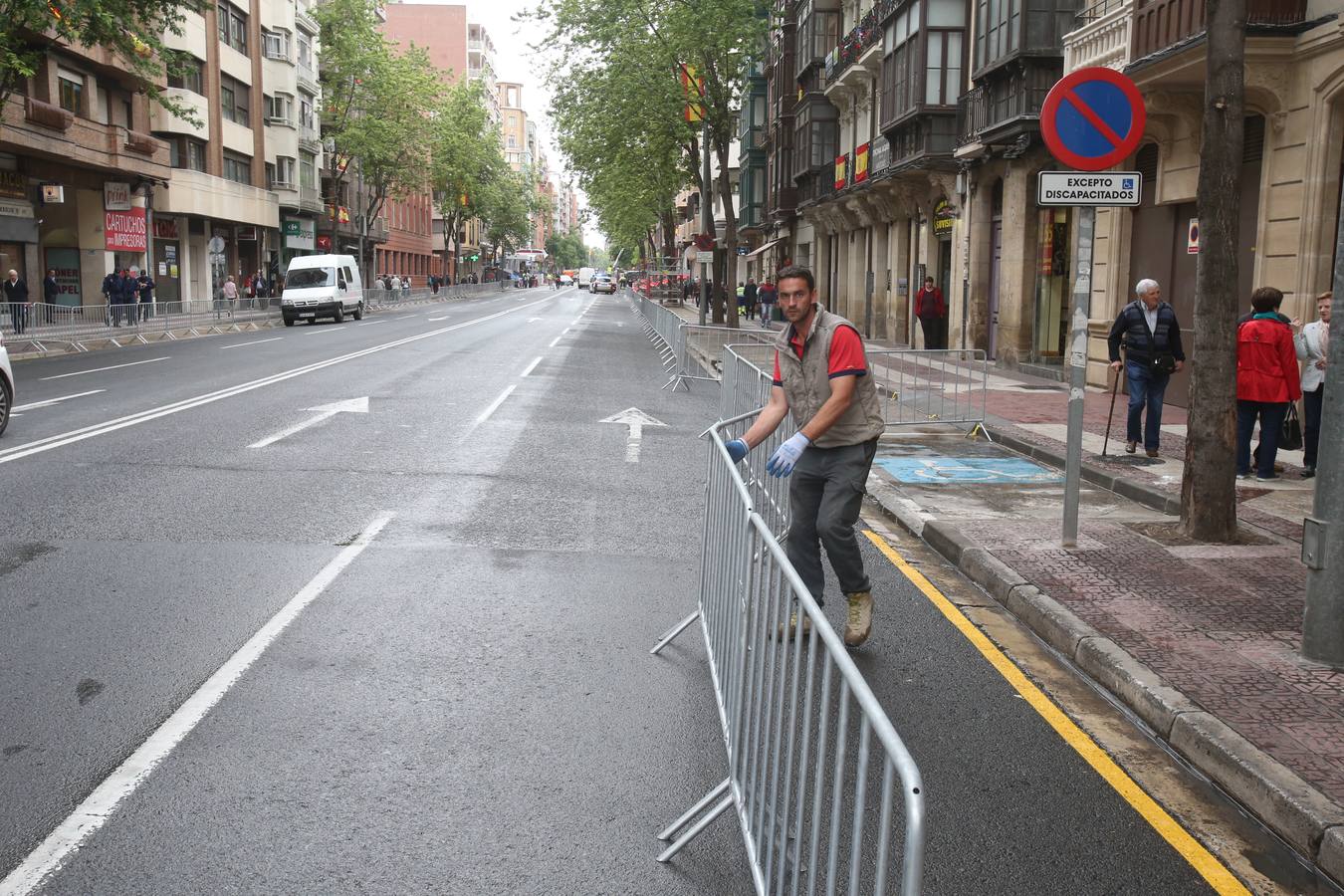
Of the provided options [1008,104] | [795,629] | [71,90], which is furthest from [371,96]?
[795,629]

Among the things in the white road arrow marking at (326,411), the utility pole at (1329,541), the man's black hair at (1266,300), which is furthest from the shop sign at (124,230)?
the utility pole at (1329,541)

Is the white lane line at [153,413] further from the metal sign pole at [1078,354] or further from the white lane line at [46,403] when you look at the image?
the metal sign pole at [1078,354]

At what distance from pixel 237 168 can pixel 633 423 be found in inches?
1752

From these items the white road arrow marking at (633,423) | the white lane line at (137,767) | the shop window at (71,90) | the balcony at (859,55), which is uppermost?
the balcony at (859,55)

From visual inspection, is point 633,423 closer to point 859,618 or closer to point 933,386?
point 933,386

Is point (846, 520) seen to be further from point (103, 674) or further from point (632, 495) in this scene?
point (632, 495)

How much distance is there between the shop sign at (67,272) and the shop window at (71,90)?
4911 millimetres

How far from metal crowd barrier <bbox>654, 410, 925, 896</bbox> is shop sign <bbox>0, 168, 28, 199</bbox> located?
35.4m

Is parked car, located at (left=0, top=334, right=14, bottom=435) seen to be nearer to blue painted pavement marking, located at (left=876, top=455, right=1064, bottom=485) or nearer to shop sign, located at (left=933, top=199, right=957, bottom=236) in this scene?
blue painted pavement marking, located at (left=876, top=455, right=1064, bottom=485)

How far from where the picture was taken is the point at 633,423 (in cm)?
1473

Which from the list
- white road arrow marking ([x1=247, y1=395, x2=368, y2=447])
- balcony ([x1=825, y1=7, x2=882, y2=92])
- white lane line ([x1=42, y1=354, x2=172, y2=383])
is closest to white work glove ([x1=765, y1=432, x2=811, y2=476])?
white road arrow marking ([x1=247, y1=395, x2=368, y2=447])

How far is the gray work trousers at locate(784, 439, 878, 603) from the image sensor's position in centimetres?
585

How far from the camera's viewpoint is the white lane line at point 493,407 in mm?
14562

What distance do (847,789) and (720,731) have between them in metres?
0.82
